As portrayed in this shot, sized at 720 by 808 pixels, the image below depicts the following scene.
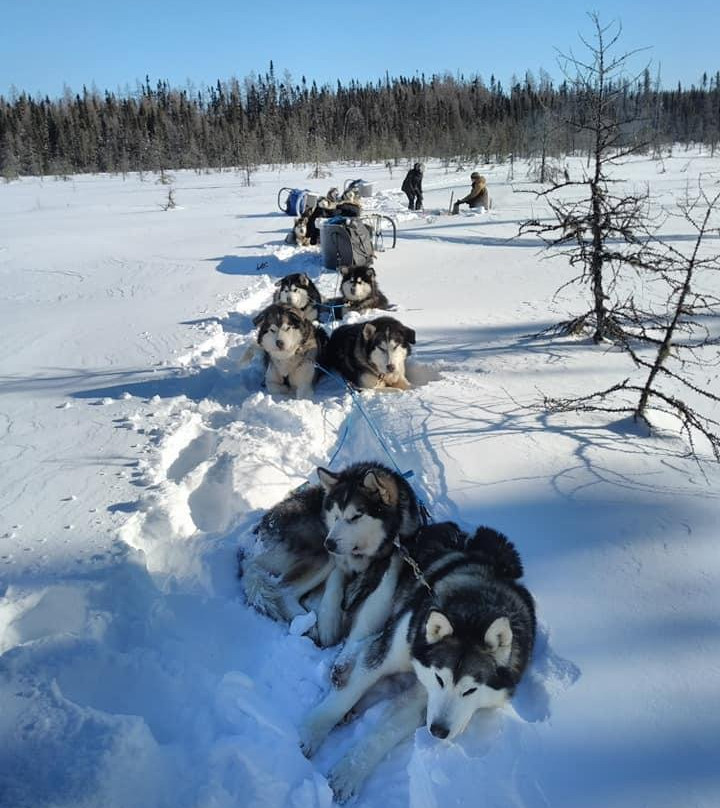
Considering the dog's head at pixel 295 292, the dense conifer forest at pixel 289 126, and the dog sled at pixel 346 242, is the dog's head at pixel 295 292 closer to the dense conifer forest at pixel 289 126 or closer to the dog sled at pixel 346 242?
the dog sled at pixel 346 242

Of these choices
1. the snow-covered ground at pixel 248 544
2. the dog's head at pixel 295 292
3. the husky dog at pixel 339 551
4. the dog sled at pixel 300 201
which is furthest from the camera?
the dog sled at pixel 300 201

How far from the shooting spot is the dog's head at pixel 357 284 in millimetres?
8773

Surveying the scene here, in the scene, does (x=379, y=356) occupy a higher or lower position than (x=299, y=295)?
lower

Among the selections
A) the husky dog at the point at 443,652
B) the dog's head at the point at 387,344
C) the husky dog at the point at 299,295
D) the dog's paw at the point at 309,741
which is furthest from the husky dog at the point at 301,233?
the dog's paw at the point at 309,741

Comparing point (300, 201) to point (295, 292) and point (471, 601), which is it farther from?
point (471, 601)

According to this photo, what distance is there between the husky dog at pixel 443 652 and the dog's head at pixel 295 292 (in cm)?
556

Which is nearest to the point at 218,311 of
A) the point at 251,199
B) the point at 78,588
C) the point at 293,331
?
the point at 293,331

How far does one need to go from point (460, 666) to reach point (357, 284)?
710cm

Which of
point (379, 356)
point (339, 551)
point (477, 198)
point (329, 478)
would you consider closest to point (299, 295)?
point (379, 356)

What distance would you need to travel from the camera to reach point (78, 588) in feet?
9.70

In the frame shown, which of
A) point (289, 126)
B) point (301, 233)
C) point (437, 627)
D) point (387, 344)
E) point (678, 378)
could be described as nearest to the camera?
point (437, 627)

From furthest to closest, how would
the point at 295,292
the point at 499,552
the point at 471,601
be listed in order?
the point at 295,292
the point at 499,552
the point at 471,601

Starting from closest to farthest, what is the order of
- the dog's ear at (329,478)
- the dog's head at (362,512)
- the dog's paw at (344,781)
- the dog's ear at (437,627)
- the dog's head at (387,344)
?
the dog's paw at (344,781), the dog's ear at (437,627), the dog's head at (362,512), the dog's ear at (329,478), the dog's head at (387,344)

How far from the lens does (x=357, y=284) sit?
28.7ft
